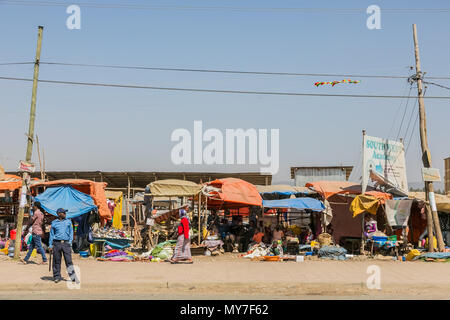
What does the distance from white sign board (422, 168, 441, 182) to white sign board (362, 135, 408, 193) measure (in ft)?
7.32

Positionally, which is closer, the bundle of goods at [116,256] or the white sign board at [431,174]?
the bundle of goods at [116,256]

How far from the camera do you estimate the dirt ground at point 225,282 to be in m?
10.3

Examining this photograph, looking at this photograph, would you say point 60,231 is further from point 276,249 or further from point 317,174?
point 317,174

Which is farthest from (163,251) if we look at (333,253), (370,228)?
(370,228)

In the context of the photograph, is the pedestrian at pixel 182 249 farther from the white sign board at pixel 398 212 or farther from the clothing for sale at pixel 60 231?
the white sign board at pixel 398 212

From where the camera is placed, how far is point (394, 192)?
793 inches

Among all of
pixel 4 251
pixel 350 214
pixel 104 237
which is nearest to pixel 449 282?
pixel 350 214

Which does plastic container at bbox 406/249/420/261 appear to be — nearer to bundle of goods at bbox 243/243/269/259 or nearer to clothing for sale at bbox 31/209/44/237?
bundle of goods at bbox 243/243/269/259

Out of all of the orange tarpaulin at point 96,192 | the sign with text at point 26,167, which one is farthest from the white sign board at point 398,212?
the sign with text at point 26,167

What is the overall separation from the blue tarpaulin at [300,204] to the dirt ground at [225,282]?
3.89 metres

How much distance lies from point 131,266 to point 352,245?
910 cm

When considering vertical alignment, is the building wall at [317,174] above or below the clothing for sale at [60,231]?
above

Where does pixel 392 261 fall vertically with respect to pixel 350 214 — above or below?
below
